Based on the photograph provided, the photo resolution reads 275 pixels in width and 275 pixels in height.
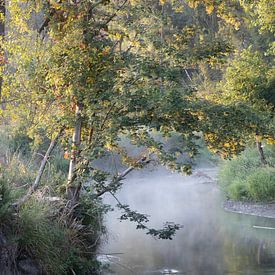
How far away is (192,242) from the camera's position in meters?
15.5

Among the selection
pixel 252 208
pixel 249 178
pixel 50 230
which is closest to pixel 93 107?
pixel 50 230

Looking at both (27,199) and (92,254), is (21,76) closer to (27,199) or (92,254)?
(27,199)

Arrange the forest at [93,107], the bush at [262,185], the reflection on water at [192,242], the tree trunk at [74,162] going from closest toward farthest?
the forest at [93,107] < the tree trunk at [74,162] < the reflection on water at [192,242] < the bush at [262,185]

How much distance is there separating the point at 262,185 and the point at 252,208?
0.80 meters

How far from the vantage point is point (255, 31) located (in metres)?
32.3

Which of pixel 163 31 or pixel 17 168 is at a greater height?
pixel 163 31

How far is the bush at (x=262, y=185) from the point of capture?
20.2 m

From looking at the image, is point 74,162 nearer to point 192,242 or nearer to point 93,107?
point 93,107

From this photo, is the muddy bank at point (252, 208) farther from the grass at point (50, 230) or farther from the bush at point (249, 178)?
the grass at point (50, 230)

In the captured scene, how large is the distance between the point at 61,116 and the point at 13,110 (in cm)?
134

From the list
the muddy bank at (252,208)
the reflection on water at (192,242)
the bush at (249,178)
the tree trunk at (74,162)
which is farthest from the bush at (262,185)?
the tree trunk at (74,162)

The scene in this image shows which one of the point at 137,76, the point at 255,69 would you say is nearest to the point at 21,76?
the point at 137,76

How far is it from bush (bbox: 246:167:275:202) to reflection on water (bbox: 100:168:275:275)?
1277 millimetres

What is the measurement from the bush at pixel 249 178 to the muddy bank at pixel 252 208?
27 centimetres
